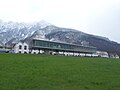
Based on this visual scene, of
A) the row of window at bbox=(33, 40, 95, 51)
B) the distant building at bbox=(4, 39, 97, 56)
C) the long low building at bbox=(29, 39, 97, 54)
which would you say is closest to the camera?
the distant building at bbox=(4, 39, 97, 56)

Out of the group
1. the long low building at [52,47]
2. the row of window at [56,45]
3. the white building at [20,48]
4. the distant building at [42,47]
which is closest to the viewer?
the white building at [20,48]

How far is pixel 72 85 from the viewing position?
1504 cm

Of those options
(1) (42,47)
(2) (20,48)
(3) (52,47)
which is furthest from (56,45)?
(2) (20,48)

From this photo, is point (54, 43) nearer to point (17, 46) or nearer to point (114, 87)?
point (17, 46)

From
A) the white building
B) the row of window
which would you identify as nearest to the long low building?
the row of window

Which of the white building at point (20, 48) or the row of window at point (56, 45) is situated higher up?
the row of window at point (56, 45)

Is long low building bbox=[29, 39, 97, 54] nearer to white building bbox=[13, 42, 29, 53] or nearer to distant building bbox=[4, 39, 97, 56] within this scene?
distant building bbox=[4, 39, 97, 56]

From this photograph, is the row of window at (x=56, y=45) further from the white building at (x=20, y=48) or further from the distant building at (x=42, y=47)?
the white building at (x=20, y=48)

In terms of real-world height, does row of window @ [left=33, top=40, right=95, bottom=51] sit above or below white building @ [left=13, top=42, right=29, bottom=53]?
above

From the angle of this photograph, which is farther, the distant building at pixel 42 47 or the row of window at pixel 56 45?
the row of window at pixel 56 45

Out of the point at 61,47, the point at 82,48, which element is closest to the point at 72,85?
the point at 61,47

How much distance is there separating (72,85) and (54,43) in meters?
143

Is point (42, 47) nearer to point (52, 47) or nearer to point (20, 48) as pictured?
point (52, 47)

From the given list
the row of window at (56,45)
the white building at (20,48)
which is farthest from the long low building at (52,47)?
the white building at (20,48)
